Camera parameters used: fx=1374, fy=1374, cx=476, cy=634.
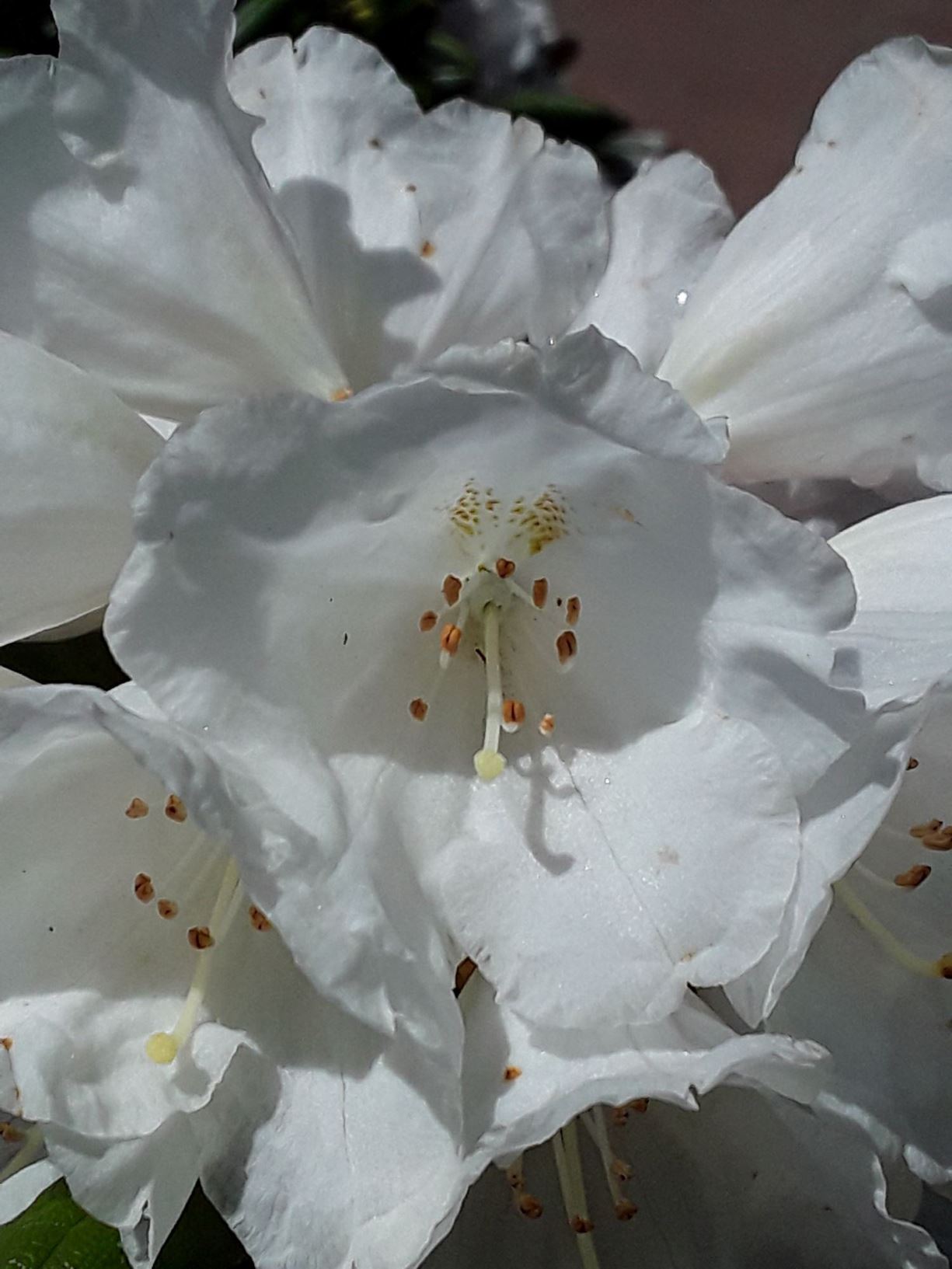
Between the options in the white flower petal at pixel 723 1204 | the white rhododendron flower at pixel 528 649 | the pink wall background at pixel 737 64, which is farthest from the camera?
the pink wall background at pixel 737 64

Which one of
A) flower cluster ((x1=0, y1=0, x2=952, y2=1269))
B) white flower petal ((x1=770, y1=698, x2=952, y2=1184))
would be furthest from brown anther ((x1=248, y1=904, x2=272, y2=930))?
white flower petal ((x1=770, y1=698, x2=952, y2=1184))

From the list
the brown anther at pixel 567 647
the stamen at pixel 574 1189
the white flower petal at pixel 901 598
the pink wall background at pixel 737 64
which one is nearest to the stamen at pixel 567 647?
the brown anther at pixel 567 647

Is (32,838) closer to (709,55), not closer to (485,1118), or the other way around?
(485,1118)

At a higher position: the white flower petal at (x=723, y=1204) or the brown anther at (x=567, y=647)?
the brown anther at (x=567, y=647)

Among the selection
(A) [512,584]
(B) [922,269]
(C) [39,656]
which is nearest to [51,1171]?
(C) [39,656]

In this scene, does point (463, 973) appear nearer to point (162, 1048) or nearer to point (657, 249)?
point (162, 1048)

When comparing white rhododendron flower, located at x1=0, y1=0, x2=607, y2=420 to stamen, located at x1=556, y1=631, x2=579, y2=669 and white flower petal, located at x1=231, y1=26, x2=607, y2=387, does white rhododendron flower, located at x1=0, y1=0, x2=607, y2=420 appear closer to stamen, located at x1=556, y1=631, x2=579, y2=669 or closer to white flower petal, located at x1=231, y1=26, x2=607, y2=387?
white flower petal, located at x1=231, y1=26, x2=607, y2=387

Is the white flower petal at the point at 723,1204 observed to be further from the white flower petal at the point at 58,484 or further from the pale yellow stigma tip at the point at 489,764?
the white flower petal at the point at 58,484
